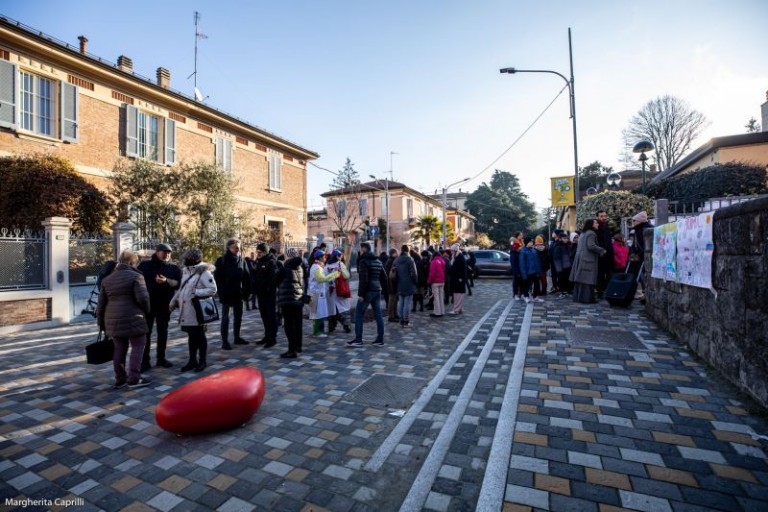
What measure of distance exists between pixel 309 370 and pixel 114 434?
2.41 m

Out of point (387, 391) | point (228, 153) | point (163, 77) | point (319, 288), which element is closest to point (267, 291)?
point (319, 288)

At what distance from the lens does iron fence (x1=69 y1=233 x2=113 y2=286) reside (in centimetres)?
962

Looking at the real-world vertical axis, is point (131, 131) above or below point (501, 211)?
below

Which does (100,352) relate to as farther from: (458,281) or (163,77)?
(163,77)

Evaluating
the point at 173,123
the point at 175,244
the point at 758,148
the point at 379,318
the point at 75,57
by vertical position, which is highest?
the point at 75,57

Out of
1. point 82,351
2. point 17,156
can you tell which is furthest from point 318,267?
point 17,156

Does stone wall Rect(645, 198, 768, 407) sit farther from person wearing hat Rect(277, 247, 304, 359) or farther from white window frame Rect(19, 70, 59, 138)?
white window frame Rect(19, 70, 59, 138)

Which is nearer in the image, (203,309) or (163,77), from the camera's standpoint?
(203,309)

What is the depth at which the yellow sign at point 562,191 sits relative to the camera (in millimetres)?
18053

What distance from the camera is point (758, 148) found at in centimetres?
1684

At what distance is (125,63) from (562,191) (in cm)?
2155

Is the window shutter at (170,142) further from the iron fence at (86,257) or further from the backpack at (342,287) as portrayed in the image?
the backpack at (342,287)

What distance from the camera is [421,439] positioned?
338 centimetres

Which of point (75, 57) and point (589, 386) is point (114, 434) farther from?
point (75, 57)
